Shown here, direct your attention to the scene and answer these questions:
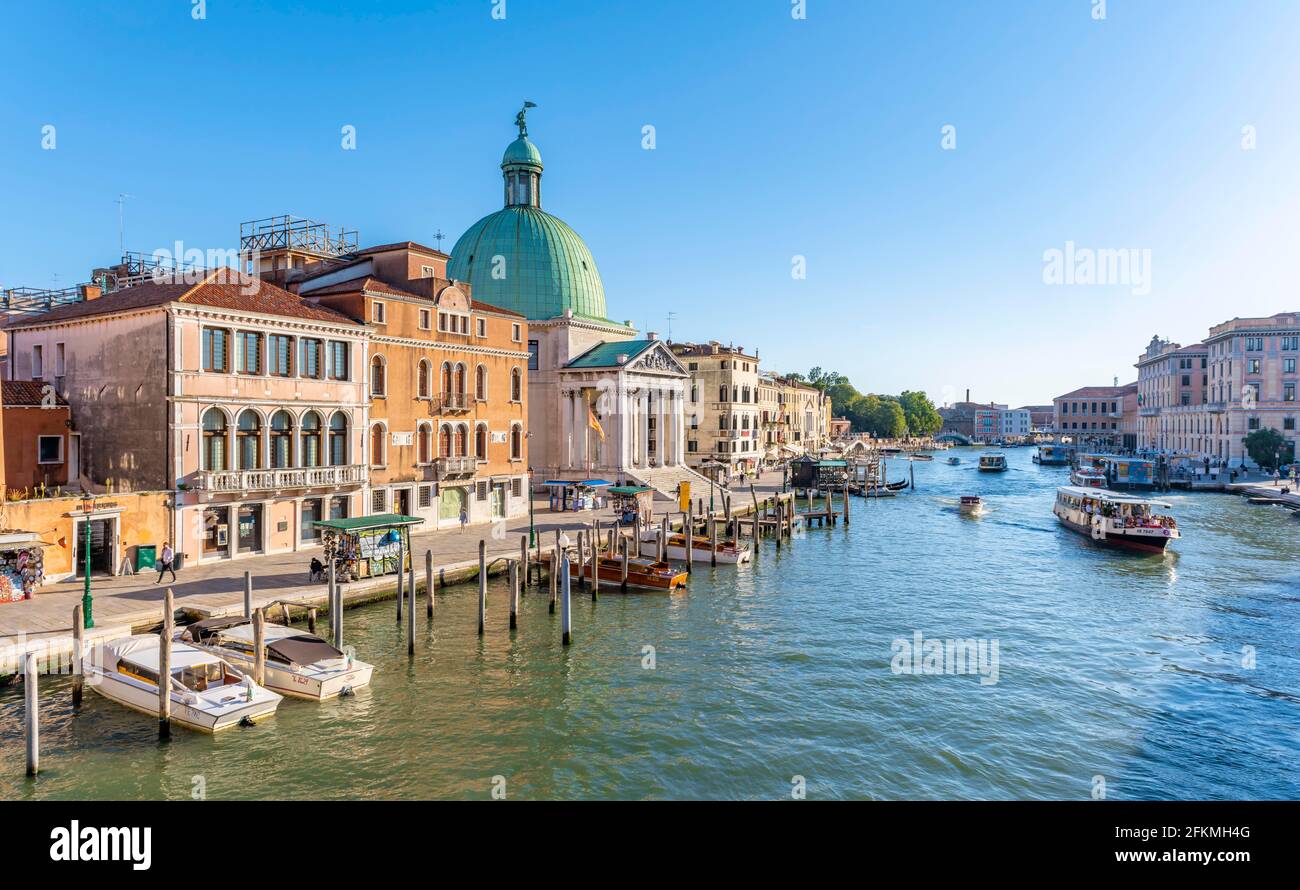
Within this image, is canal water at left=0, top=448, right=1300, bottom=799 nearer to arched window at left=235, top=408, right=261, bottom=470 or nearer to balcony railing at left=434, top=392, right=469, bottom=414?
arched window at left=235, top=408, right=261, bottom=470

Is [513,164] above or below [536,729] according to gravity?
above

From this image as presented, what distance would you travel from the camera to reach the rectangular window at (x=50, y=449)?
2784cm

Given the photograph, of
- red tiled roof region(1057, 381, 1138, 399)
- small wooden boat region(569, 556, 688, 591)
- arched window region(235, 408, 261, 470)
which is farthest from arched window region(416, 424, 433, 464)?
red tiled roof region(1057, 381, 1138, 399)

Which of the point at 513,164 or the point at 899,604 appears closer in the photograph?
the point at 899,604

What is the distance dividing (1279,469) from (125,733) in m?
92.2

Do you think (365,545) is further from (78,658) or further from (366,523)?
(78,658)

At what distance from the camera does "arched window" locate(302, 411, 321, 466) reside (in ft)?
100

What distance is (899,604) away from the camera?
2877 cm

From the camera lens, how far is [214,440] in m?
27.5

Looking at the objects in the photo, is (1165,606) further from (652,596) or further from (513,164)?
(513,164)

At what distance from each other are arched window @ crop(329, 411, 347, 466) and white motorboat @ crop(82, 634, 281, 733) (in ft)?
46.3

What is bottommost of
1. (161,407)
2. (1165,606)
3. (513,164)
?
(1165,606)
